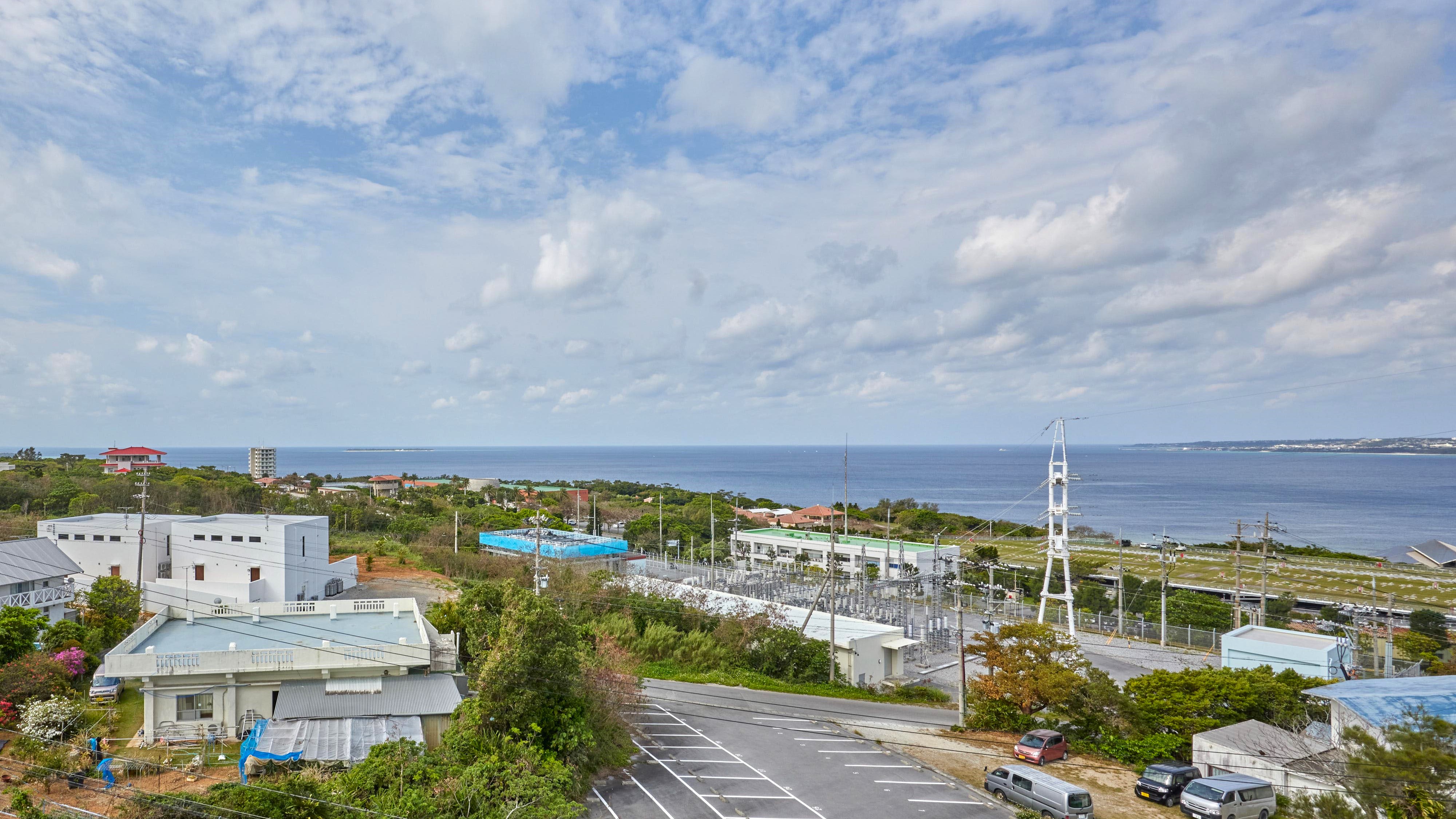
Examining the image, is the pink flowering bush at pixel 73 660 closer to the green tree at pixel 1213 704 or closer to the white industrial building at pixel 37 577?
the white industrial building at pixel 37 577

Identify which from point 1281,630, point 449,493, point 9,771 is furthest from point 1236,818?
point 449,493

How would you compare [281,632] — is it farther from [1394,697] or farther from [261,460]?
[261,460]

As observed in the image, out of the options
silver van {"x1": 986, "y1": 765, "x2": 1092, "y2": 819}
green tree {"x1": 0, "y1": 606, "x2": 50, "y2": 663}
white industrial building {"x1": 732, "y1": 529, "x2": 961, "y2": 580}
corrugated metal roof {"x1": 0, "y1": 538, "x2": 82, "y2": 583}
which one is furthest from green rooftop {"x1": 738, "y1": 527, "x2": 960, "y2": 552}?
corrugated metal roof {"x1": 0, "y1": 538, "x2": 82, "y2": 583}

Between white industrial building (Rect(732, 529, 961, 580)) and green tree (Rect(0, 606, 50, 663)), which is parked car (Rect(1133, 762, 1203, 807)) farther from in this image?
green tree (Rect(0, 606, 50, 663))

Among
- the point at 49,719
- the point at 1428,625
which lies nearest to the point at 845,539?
the point at 1428,625

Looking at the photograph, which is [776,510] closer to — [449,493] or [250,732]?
[449,493]

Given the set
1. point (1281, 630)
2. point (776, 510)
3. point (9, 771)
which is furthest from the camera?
point (776, 510)

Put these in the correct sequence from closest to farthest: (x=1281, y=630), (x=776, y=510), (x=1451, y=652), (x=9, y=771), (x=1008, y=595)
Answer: (x=9, y=771) → (x=1281, y=630) → (x=1451, y=652) → (x=1008, y=595) → (x=776, y=510)
